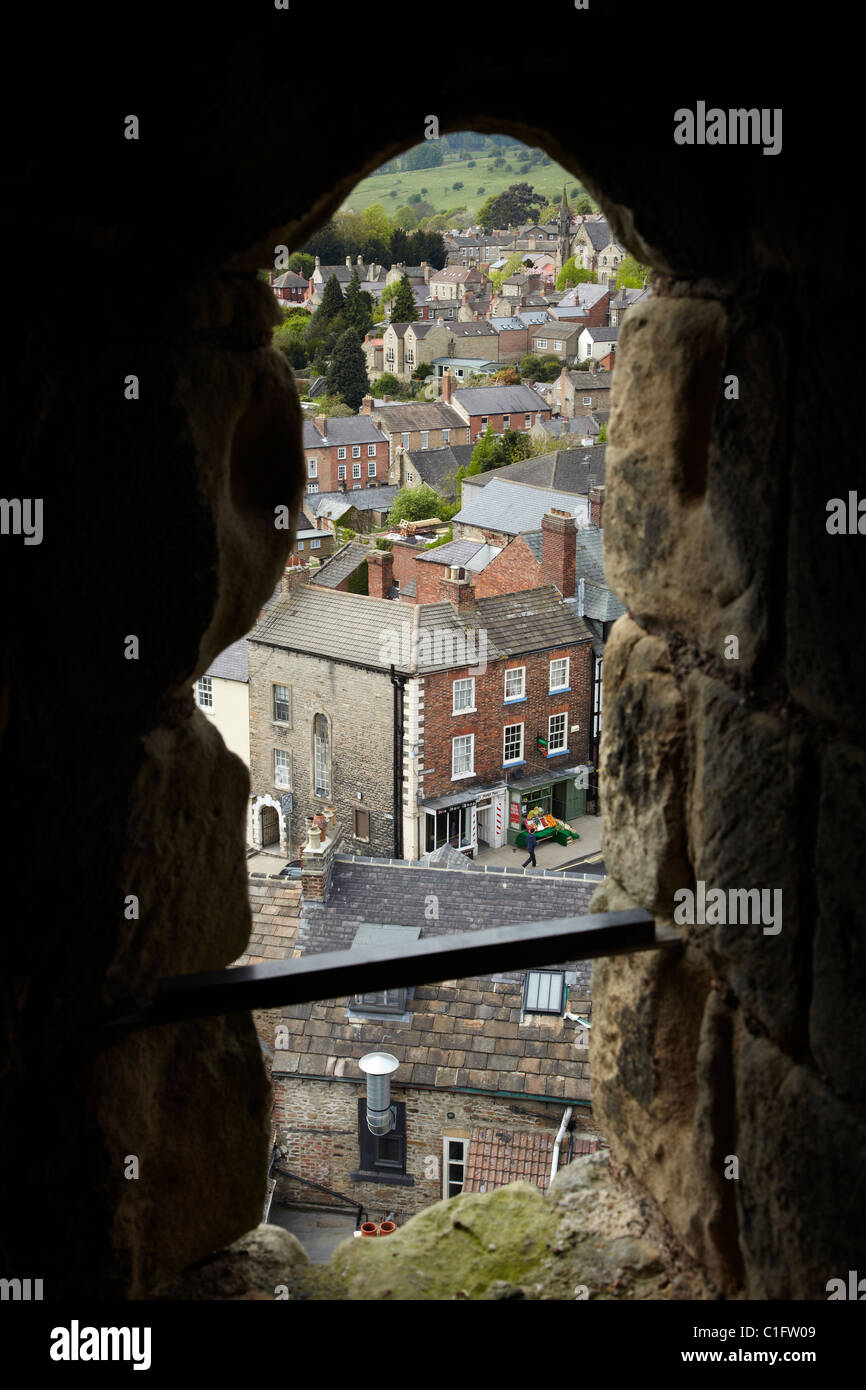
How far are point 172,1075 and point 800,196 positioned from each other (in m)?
1.40

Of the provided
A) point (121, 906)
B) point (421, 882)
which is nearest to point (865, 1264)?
point (121, 906)

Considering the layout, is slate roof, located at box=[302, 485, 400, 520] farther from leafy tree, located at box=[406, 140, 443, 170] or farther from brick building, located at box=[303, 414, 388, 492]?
leafy tree, located at box=[406, 140, 443, 170]

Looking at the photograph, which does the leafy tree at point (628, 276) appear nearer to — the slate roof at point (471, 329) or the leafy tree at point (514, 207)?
the slate roof at point (471, 329)

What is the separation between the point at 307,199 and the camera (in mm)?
1801

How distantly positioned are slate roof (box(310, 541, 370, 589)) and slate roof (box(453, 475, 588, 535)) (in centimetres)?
577

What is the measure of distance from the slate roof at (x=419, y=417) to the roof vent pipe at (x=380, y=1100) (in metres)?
40.3

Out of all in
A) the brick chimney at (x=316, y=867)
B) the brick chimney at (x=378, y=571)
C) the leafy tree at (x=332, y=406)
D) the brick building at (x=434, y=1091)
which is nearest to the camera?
the brick building at (x=434, y=1091)

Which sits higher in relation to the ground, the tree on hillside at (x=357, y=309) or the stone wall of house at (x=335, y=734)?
the tree on hillside at (x=357, y=309)

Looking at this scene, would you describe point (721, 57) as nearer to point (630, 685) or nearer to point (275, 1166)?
point (630, 685)

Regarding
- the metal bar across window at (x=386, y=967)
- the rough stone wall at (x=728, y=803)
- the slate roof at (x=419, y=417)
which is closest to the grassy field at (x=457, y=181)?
the slate roof at (x=419, y=417)

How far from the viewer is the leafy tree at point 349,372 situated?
57219 millimetres

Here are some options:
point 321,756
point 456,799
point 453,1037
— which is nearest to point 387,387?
point 321,756

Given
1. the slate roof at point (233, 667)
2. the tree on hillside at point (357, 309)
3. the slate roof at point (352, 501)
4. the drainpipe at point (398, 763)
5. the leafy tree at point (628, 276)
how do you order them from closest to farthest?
the drainpipe at point (398, 763) < the slate roof at point (233, 667) < the slate roof at point (352, 501) < the tree on hillside at point (357, 309) < the leafy tree at point (628, 276)

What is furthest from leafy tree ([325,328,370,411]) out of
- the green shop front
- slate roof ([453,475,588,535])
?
the green shop front
